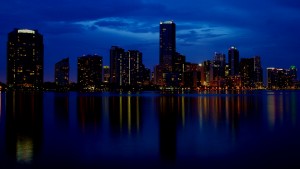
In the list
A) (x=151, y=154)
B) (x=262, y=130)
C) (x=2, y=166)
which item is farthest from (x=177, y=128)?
(x=2, y=166)

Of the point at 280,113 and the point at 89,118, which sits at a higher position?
the point at 89,118

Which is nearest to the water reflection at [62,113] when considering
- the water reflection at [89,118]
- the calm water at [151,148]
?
the water reflection at [89,118]

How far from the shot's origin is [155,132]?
105 ft

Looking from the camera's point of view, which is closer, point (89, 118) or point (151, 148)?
point (151, 148)

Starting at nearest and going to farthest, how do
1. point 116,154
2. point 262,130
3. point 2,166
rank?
1. point 2,166
2. point 116,154
3. point 262,130

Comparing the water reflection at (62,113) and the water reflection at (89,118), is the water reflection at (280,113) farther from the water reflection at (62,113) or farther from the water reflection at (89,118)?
the water reflection at (62,113)

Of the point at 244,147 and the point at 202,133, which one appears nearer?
the point at 244,147

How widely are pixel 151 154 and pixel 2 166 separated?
8059 mm

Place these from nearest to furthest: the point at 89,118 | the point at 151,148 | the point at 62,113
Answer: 1. the point at 151,148
2. the point at 89,118
3. the point at 62,113

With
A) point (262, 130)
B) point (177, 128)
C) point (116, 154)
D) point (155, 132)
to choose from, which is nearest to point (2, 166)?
point (116, 154)

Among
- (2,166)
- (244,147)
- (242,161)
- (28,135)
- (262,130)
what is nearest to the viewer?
(2,166)

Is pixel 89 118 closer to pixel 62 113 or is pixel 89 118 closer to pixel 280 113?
pixel 62 113

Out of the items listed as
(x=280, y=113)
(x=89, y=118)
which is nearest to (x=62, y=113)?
(x=89, y=118)

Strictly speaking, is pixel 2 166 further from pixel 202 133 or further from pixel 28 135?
pixel 202 133
